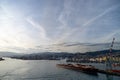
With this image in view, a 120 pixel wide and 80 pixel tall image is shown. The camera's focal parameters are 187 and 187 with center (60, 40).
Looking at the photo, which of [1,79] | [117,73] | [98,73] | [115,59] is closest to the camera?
[1,79]

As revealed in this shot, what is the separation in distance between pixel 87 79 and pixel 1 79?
1277 inches

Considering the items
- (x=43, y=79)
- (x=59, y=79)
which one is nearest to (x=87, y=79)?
(x=59, y=79)

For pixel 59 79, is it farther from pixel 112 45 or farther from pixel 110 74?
pixel 112 45

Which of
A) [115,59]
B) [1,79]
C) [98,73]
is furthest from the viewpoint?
[115,59]

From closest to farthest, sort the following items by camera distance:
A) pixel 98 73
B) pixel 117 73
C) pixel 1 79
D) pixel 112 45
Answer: pixel 1 79 < pixel 117 73 < pixel 98 73 < pixel 112 45

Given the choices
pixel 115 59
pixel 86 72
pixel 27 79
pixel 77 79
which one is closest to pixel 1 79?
pixel 27 79

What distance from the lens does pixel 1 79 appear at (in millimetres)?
68438

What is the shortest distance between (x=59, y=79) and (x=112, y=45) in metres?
67.1

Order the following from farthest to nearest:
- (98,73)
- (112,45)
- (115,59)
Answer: (115,59) → (112,45) → (98,73)

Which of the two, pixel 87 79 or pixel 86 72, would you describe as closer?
pixel 87 79

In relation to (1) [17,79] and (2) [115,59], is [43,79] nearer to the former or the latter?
(1) [17,79]

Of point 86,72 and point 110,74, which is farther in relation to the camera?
point 86,72

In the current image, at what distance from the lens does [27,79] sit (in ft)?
232

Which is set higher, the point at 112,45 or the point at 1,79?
the point at 112,45
